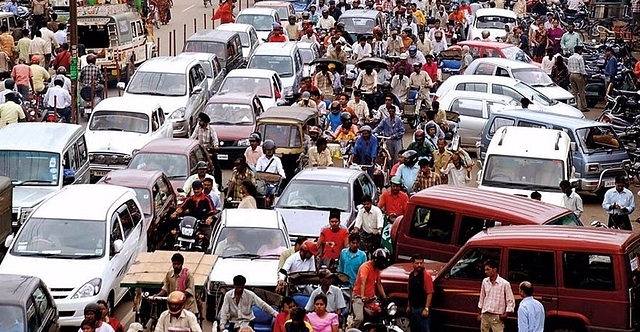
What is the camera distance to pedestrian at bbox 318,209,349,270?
17.8 metres

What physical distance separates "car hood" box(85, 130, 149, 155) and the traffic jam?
0.14 feet

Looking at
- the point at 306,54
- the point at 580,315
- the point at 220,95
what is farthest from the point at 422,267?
the point at 306,54

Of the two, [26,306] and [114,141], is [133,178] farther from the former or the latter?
[26,306]

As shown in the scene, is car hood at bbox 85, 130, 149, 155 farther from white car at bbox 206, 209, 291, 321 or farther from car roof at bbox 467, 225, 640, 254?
car roof at bbox 467, 225, 640, 254

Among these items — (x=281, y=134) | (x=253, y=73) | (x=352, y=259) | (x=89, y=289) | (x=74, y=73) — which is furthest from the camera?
(x=253, y=73)

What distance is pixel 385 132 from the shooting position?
80.7 ft

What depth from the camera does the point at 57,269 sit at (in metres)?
16.9

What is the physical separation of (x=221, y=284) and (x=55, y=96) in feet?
40.9

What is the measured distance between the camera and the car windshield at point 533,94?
29648 mm

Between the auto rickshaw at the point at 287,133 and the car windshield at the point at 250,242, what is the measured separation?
643 cm

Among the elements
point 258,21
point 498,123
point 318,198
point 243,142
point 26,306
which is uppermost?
point 26,306

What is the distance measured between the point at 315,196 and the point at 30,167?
4.39 m

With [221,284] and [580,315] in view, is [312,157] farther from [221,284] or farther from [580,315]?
[580,315]

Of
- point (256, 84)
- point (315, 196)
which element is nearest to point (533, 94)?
point (256, 84)
